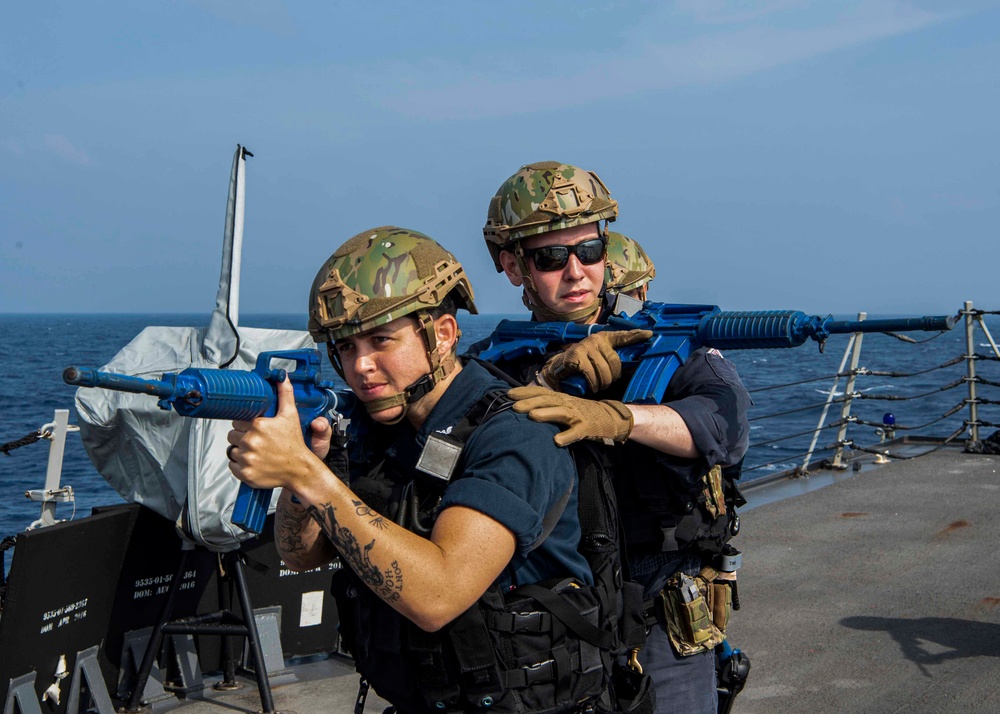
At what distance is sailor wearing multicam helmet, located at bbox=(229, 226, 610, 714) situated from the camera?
2.45 m

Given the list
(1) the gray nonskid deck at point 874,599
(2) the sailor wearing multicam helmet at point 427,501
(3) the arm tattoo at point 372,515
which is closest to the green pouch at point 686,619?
(2) the sailor wearing multicam helmet at point 427,501


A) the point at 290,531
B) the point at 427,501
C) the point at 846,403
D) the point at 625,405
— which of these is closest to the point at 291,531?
the point at 290,531

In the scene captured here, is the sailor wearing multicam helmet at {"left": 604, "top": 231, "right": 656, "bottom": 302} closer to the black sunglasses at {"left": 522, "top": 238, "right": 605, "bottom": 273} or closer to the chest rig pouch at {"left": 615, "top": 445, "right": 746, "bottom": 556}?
the black sunglasses at {"left": 522, "top": 238, "right": 605, "bottom": 273}

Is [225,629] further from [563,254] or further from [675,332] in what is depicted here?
[675,332]

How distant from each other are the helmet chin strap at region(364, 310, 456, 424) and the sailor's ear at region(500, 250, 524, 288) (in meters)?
1.37

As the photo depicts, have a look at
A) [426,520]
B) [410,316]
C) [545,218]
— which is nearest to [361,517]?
[426,520]

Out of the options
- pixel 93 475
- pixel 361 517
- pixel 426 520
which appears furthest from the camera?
pixel 93 475

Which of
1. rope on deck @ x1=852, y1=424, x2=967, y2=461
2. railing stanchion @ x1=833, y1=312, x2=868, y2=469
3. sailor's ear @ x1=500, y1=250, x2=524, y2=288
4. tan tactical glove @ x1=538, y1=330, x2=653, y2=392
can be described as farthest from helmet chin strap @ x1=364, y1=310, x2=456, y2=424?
rope on deck @ x1=852, y1=424, x2=967, y2=461

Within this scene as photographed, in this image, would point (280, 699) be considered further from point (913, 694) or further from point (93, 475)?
point (93, 475)

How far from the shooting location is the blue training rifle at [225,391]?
2283mm

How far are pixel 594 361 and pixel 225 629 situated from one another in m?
3.00

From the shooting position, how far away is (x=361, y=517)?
248cm

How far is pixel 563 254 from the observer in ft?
13.1

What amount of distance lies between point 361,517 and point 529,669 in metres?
0.62
